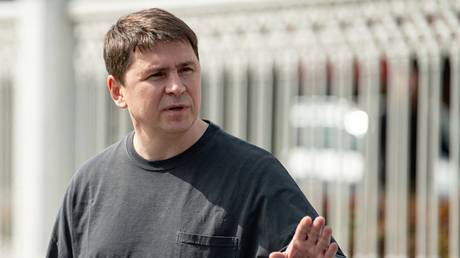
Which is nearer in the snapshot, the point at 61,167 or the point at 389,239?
the point at 389,239

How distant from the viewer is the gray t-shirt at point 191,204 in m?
2.47

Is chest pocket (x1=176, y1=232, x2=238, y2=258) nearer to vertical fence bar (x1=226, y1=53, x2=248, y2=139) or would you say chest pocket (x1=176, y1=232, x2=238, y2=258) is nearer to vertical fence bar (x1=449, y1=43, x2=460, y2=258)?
vertical fence bar (x1=449, y1=43, x2=460, y2=258)

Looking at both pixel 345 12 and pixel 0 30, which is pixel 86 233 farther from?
pixel 0 30

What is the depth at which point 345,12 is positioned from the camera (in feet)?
15.9

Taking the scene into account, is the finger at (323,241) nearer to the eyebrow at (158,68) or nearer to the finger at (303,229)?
the finger at (303,229)

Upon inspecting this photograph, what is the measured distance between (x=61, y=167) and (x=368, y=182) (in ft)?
6.57

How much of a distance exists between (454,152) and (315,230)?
2452 millimetres

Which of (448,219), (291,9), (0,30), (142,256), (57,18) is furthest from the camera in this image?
(0,30)

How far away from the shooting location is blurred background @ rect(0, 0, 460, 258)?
4.72m

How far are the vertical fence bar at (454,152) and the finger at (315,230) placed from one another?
2.37 metres

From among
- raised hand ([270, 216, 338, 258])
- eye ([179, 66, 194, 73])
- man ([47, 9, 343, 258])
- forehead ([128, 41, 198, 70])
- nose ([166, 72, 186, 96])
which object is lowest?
raised hand ([270, 216, 338, 258])

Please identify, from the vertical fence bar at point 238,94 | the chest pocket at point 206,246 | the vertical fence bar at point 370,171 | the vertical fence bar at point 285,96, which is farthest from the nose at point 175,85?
the vertical fence bar at point 238,94

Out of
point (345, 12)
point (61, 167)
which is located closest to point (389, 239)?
point (345, 12)

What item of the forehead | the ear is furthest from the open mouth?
the ear
